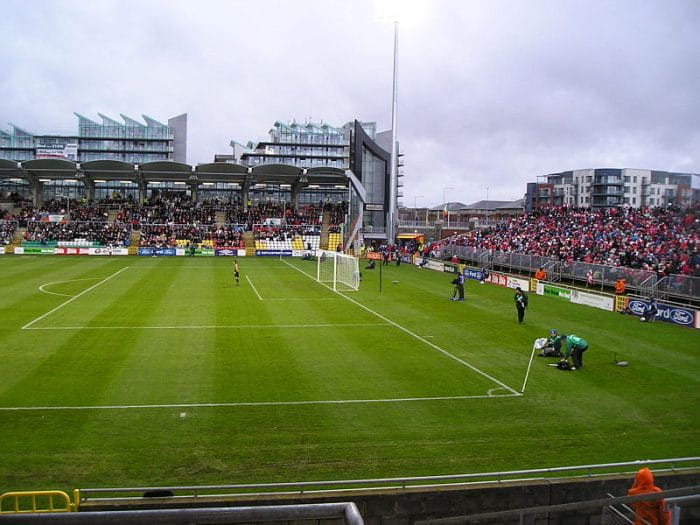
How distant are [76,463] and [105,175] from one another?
71.2 meters

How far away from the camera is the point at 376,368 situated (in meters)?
17.9

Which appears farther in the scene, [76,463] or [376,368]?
[376,368]

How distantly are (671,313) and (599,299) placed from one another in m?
4.61

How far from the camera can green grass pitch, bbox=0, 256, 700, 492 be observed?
1110 cm

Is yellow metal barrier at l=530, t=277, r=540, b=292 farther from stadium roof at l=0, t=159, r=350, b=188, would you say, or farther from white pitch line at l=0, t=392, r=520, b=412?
stadium roof at l=0, t=159, r=350, b=188

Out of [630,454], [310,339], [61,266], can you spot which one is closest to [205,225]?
[61,266]

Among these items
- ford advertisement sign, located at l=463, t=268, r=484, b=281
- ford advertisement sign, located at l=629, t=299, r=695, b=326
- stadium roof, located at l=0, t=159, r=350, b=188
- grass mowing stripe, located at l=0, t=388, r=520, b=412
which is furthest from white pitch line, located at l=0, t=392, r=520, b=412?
stadium roof, located at l=0, t=159, r=350, b=188

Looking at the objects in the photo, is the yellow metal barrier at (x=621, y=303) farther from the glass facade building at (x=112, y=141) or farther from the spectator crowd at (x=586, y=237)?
the glass facade building at (x=112, y=141)

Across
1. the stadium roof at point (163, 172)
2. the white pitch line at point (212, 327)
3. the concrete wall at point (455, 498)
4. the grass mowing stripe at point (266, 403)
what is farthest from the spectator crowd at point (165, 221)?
the concrete wall at point (455, 498)

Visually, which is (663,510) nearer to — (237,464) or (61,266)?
(237,464)

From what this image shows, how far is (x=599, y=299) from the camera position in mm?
31406

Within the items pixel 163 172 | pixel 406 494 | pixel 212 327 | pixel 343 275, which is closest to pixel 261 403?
pixel 406 494

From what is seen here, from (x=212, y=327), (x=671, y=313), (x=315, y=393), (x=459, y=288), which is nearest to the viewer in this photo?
(x=315, y=393)

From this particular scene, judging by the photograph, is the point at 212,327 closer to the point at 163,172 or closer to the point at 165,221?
the point at 163,172
